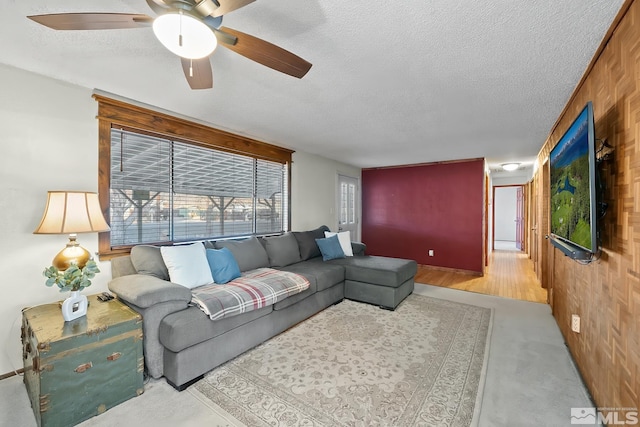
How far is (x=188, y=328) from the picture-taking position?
194cm

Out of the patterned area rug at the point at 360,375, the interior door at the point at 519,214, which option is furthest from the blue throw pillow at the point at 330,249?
the interior door at the point at 519,214

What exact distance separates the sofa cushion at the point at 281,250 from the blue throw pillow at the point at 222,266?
76 centimetres

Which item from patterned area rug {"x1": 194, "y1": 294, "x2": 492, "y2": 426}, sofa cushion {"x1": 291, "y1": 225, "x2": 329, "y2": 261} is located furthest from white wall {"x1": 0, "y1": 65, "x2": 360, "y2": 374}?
sofa cushion {"x1": 291, "y1": 225, "x2": 329, "y2": 261}

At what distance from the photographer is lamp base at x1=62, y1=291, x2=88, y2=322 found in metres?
1.78

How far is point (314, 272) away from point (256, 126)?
6.39 feet

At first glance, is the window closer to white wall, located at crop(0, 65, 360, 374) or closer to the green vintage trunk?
white wall, located at crop(0, 65, 360, 374)

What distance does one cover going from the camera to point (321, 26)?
60.7 inches

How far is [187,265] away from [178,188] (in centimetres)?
103

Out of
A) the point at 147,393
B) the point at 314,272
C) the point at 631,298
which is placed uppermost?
the point at 631,298

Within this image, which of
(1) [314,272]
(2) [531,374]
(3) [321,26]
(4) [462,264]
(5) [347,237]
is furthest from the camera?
(4) [462,264]

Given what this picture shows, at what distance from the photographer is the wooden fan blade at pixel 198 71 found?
61.9 inches

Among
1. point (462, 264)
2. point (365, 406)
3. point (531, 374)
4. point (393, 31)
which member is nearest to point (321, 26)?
point (393, 31)

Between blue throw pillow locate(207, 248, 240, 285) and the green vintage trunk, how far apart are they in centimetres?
81

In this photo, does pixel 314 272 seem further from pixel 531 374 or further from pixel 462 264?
pixel 462 264
